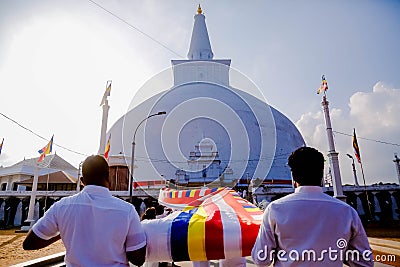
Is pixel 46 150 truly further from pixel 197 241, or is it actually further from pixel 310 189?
pixel 310 189

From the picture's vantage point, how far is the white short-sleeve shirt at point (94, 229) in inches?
73.4

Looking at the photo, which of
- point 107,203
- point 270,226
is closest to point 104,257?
point 107,203

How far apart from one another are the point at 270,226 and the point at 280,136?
28537mm

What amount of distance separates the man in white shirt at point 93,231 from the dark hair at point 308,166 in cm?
116

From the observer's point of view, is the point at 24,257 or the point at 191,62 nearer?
the point at 24,257

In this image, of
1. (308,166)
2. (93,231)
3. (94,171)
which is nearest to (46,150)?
(94,171)

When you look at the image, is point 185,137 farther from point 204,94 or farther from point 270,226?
point 270,226

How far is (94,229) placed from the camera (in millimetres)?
1888

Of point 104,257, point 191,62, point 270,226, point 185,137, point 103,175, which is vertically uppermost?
point 191,62

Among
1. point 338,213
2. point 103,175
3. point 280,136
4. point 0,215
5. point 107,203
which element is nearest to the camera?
point 338,213

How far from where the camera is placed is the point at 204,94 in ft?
97.1

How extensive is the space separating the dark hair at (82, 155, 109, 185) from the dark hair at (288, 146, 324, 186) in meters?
1.37

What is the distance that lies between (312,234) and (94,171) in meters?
1.55

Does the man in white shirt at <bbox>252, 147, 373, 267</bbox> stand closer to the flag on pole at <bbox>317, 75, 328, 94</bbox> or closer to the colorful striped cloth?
the colorful striped cloth
